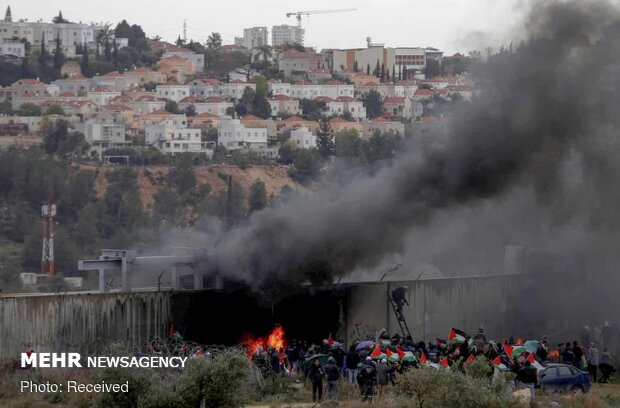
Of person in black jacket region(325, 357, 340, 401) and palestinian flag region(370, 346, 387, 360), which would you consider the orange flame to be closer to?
palestinian flag region(370, 346, 387, 360)

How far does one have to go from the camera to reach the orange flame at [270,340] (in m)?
36.3

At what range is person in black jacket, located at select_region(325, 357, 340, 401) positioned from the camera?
29281 millimetres

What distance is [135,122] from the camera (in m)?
188

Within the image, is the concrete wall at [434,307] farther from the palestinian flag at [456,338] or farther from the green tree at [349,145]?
the green tree at [349,145]

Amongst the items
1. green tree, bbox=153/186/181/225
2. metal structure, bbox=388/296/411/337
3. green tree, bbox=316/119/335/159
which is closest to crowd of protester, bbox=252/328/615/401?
metal structure, bbox=388/296/411/337

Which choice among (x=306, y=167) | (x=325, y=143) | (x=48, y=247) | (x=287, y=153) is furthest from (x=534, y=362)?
(x=287, y=153)

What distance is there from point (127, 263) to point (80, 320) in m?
3.44

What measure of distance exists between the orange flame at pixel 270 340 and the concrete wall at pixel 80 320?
236 cm

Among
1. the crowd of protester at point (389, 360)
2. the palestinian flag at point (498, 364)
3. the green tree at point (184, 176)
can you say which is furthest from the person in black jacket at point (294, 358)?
the green tree at point (184, 176)

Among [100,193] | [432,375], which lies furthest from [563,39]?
[100,193]

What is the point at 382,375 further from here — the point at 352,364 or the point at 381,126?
the point at 381,126

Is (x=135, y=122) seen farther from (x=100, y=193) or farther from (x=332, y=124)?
(x=100, y=193)

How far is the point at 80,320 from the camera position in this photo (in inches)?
1299

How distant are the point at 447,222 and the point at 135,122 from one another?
14382 cm
